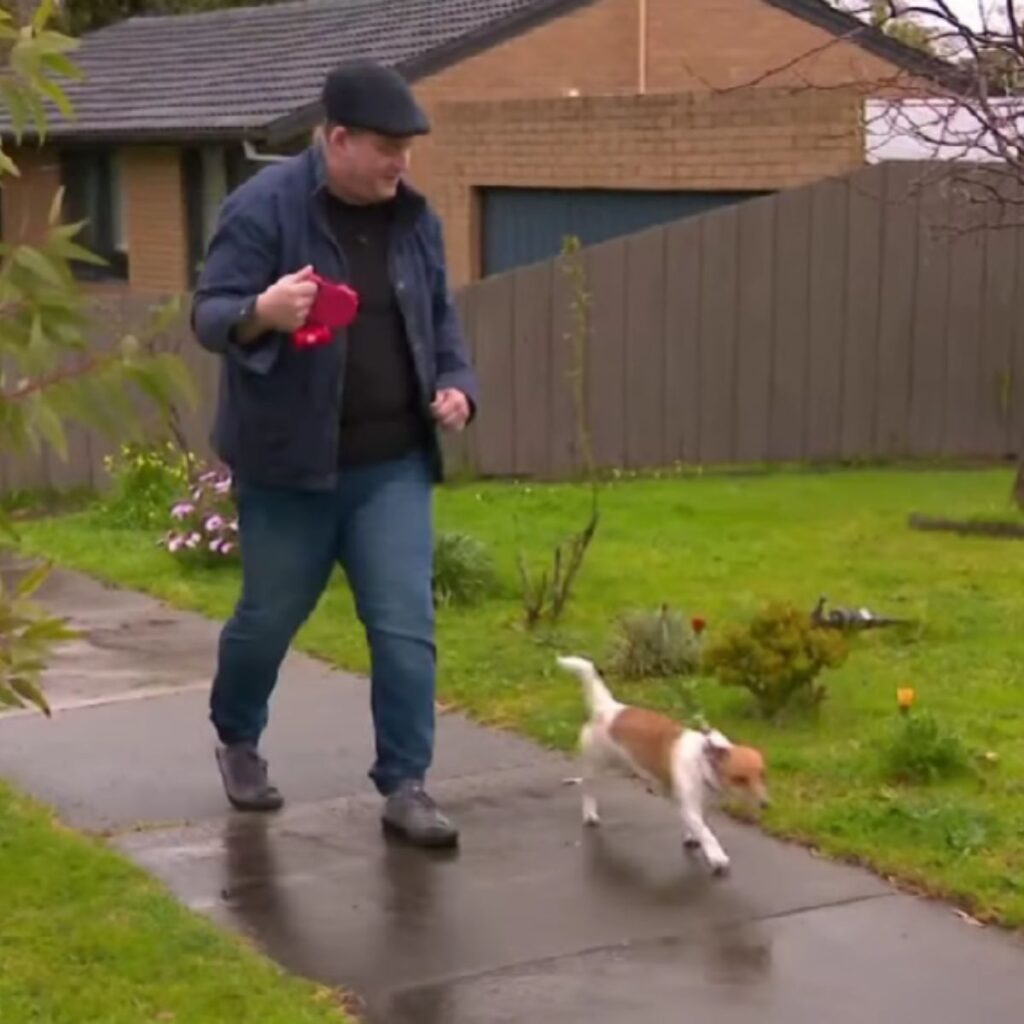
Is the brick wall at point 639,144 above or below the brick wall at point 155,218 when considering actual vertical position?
above

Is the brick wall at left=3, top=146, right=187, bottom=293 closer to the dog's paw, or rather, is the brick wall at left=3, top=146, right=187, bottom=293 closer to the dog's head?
the dog's head

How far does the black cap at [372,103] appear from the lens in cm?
525

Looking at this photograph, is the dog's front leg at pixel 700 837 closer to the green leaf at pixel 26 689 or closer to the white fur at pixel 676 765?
the white fur at pixel 676 765

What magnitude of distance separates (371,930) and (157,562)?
5408mm

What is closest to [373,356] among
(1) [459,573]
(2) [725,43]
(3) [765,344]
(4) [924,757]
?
(4) [924,757]

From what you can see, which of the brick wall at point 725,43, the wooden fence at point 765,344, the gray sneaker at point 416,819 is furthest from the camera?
the brick wall at point 725,43

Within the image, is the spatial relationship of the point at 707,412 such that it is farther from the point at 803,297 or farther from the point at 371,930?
the point at 371,930

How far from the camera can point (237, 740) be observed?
5902 millimetres

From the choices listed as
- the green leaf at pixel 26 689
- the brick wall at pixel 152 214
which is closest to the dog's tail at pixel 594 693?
the green leaf at pixel 26 689

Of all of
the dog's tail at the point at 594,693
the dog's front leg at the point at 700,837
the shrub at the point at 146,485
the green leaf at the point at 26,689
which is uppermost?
the green leaf at the point at 26,689

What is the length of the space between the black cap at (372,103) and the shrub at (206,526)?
14.3 ft

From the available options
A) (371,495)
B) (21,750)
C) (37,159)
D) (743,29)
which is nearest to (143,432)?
(371,495)

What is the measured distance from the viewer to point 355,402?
5.47 meters

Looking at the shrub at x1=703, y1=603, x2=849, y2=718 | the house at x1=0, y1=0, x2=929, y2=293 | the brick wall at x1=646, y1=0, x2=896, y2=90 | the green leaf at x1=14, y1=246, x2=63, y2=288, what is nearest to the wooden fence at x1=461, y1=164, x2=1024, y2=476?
the house at x1=0, y1=0, x2=929, y2=293
